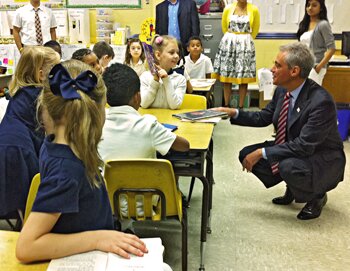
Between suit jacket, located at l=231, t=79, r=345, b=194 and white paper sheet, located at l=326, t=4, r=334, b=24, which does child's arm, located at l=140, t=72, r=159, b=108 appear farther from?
white paper sheet, located at l=326, t=4, r=334, b=24

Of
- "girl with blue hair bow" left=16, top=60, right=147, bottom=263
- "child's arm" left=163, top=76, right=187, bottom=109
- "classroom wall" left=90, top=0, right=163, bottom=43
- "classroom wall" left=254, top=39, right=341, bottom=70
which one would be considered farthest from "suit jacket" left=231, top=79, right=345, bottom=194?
"classroom wall" left=90, top=0, right=163, bottom=43

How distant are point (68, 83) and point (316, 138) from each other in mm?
1824

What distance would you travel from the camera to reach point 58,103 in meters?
1.05

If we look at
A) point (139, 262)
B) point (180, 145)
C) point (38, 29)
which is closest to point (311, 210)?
point (180, 145)

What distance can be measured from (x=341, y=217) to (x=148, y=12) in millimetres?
4792

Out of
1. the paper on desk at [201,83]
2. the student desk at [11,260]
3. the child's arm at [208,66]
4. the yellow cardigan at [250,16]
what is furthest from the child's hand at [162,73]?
the yellow cardigan at [250,16]

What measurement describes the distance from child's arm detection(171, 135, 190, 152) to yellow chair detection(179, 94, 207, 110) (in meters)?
1.07

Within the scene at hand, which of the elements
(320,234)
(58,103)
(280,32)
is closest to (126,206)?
(58,103)

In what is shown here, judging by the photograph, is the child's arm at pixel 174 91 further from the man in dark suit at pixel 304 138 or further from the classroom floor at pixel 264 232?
the classroom floor at pixel 264 232

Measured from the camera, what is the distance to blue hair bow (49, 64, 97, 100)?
103 centimetres

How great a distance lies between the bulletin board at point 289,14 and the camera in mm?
5852

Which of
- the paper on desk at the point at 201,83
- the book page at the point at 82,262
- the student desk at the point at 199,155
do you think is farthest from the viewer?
the paper on desk at the point at 201,83

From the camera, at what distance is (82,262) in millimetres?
955

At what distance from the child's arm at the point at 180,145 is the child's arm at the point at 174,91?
2.79 feet
